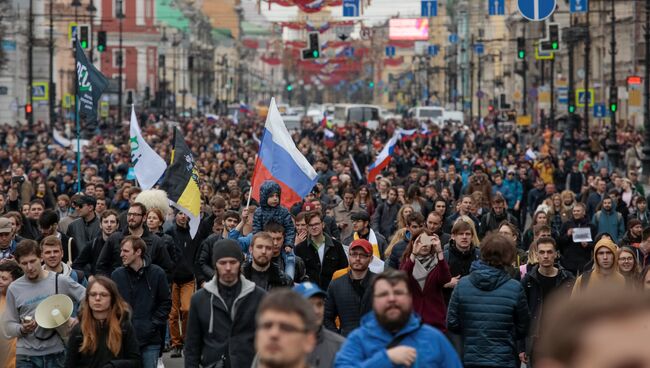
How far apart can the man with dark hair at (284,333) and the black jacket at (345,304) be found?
16.5 feet

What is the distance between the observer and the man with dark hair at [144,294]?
9.47 m

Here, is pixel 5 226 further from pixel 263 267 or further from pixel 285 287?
pixel 285 287

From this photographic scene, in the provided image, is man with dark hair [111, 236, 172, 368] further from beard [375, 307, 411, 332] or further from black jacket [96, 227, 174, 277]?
beard [375, 307, 411, 332]

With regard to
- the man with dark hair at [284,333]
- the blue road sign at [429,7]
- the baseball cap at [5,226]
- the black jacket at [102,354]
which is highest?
the blue road sign at [429,7]

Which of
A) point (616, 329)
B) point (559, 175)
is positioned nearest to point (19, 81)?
point (559, 175)

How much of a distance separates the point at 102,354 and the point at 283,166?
7.18 meters

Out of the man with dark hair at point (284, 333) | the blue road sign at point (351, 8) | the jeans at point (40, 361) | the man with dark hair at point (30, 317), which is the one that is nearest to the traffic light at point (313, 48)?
the blue road sign at point (351, 8)

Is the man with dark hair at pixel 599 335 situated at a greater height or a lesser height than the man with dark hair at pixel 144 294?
greater

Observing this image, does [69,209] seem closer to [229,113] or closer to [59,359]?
[59,359]

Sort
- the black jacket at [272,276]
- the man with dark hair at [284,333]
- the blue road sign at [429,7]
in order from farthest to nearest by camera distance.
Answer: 1. the blue road sign at [429,7]
2. the black jacket at [272,276]
3. the man with dark hair at [284,333]

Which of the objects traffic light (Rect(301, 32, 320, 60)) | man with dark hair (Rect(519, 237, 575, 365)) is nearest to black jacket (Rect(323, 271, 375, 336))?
man with dark hair (Rect(519, 237, 575, 365))

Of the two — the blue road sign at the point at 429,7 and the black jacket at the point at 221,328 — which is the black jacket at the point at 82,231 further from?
the blue road sign at the point at 429,7

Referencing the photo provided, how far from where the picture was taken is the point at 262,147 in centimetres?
1449

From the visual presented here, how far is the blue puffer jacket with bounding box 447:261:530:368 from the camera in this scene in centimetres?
817
